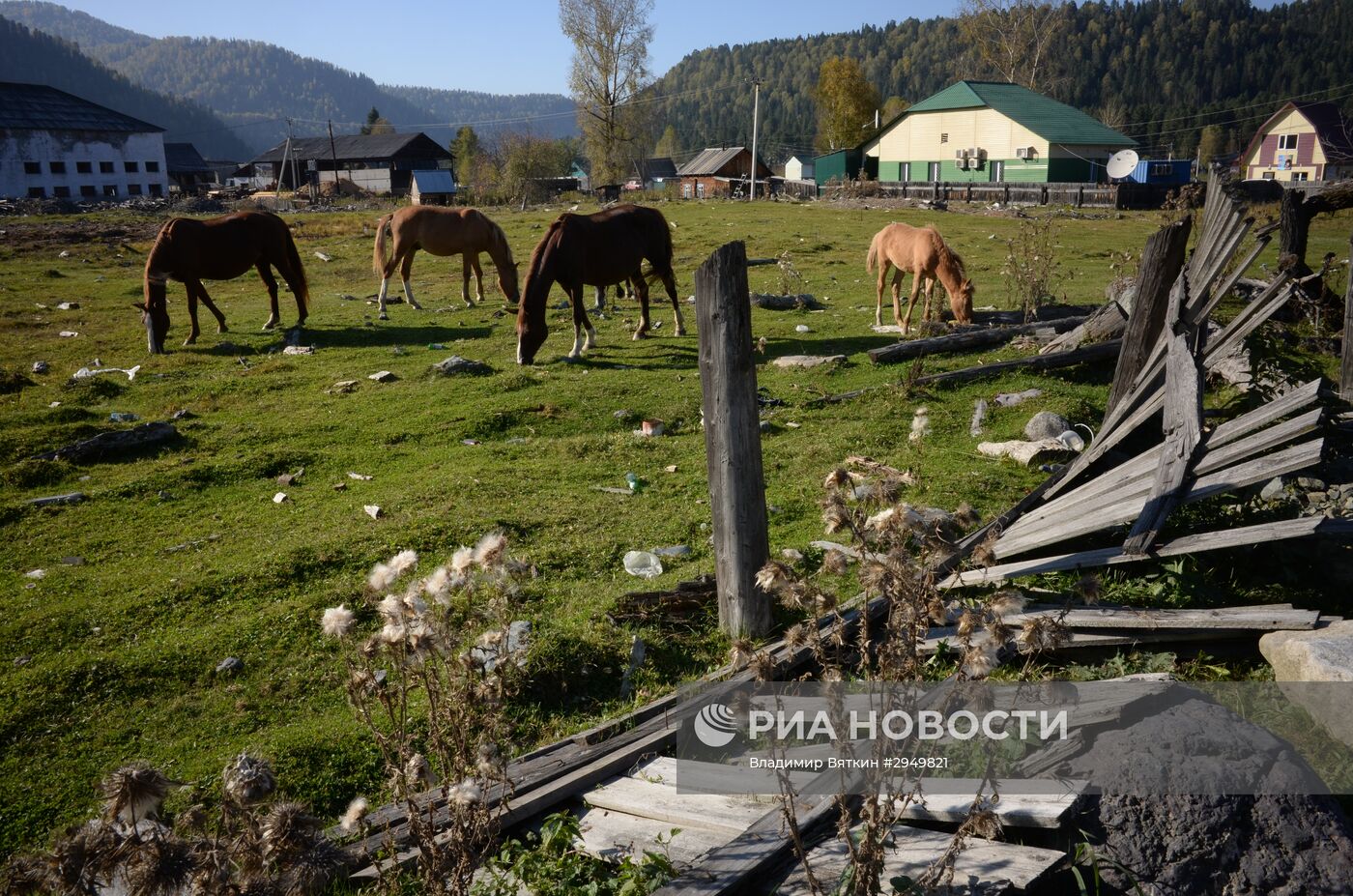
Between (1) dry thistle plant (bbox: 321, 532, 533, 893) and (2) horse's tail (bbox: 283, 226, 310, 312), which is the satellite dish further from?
(1) dry thistle plant (bbox: 321, 532, 533, 893)

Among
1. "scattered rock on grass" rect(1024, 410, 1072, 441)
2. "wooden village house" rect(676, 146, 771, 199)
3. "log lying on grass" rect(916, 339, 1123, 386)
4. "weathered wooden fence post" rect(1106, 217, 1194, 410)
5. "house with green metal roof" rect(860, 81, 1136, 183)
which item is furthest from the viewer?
"wooden village house" rect(676, 146, 771, 199)

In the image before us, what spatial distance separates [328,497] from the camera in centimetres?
861

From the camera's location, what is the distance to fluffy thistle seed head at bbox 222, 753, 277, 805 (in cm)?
245

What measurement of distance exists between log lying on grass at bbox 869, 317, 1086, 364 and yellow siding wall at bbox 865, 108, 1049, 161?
43.5 meters

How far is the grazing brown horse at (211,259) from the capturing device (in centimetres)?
1447

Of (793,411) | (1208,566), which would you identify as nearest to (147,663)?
(1208,566)

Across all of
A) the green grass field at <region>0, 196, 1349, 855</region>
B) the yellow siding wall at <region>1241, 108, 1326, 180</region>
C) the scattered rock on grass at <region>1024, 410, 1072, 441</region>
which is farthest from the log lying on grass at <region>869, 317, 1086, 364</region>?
the yellow siding wall at <region>1241, 108, 1326, 180</region>

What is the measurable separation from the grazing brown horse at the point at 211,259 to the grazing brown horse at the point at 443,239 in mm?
2025

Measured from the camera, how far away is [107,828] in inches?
92.2

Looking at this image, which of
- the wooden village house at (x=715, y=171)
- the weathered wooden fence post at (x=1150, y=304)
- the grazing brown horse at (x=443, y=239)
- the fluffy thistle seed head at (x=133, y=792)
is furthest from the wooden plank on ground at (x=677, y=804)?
the wooden village house at (x=715, y=171)

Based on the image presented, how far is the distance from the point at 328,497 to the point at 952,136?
55.8 metres

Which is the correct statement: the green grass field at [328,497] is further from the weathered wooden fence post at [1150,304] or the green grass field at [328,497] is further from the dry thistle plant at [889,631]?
the dry thistle plant at [889,631]

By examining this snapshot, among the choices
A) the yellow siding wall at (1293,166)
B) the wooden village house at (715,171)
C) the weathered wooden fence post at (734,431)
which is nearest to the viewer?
the weathered wooden fence post at (734,431)

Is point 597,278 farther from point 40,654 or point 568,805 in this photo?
point 568,805
